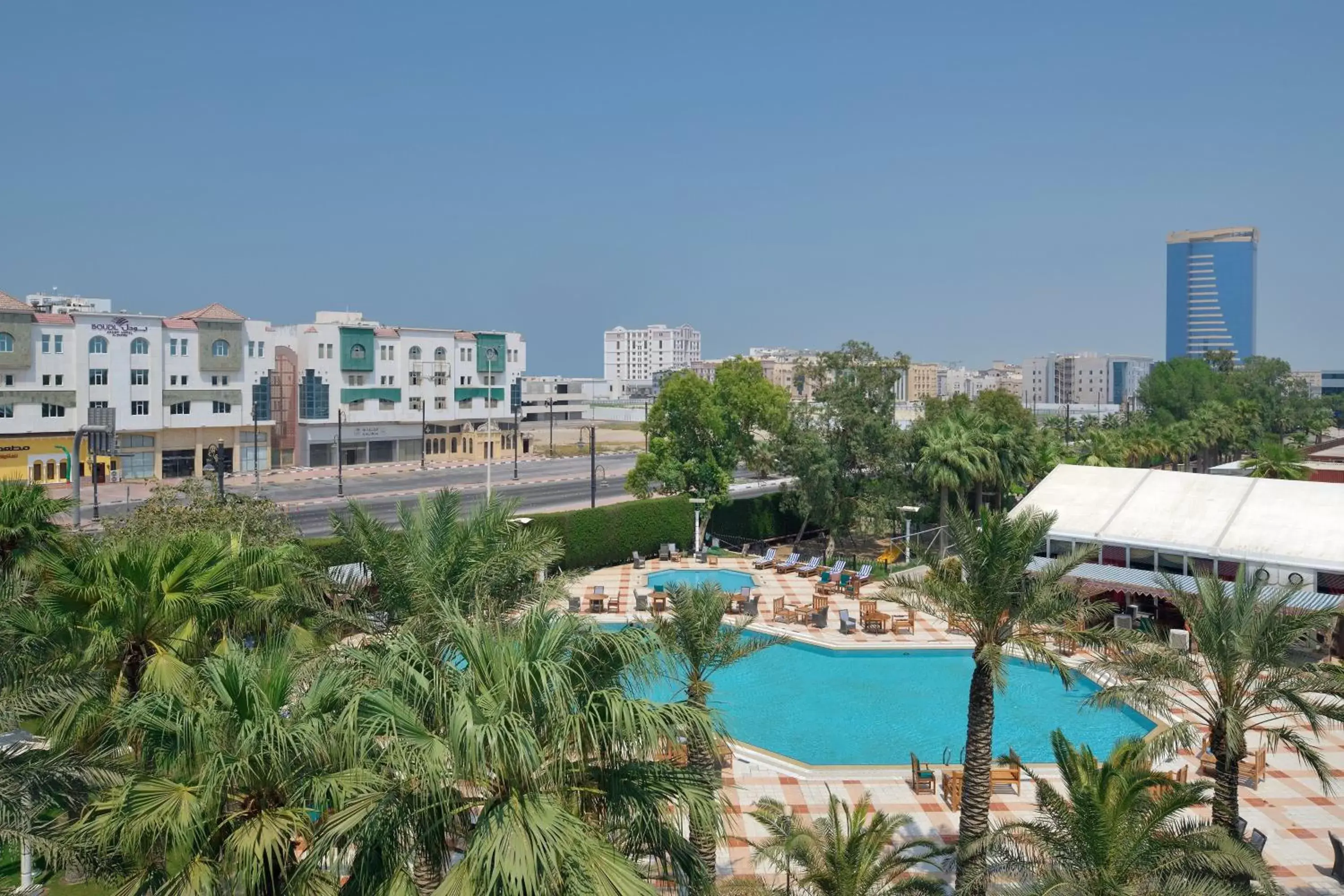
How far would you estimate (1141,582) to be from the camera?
87.3 ft

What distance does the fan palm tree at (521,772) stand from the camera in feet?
20.1

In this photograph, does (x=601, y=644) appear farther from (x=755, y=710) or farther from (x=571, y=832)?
(x=755, y=710)

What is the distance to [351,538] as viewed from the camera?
1185cm

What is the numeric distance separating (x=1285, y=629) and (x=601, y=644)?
916 cm

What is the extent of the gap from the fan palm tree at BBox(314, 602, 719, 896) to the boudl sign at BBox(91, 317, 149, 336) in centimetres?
5527

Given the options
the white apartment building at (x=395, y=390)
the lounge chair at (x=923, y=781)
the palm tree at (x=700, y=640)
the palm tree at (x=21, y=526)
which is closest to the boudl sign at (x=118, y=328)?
the white apartment building at (x=395, y=390)

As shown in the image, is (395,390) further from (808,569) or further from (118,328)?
(808,569)

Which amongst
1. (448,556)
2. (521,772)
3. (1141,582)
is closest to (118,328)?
(1141,582)

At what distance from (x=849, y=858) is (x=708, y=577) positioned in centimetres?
2286

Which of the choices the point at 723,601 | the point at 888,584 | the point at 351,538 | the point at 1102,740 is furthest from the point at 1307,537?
the point at 351,538

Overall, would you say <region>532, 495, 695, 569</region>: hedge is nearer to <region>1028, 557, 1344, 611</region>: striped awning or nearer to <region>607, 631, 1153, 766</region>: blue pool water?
<region>607, 631, 1153, 766</region>: blue pool water

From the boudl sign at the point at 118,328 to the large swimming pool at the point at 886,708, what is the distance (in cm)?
4441

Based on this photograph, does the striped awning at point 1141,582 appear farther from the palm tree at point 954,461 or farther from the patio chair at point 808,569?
the patio chair at point 808,569

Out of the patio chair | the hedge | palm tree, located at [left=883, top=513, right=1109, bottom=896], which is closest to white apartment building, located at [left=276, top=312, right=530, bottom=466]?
the hedge
